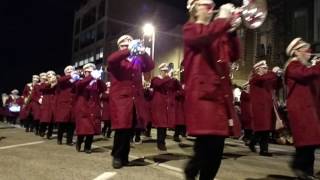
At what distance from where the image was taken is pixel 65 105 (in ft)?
46.6

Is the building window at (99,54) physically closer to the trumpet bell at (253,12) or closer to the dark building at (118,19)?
the dark building at (118,19)

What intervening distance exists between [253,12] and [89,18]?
68184mm

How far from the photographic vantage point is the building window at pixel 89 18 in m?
69.6

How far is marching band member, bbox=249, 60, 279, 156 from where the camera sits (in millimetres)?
11609

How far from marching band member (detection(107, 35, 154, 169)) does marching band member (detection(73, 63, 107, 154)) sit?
236 centimetres

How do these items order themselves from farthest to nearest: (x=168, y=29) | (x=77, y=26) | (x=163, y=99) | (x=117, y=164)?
(x=77, y=26) < (x=168, y=29) < (x=163, y=99) < (x=117, y=164)

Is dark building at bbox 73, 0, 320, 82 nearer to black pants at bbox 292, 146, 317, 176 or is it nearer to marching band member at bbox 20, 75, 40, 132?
black pants at bbox 292, 146, 317, 176

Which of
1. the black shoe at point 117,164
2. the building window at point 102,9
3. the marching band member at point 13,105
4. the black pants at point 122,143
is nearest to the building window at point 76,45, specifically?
the building window at point 102,9

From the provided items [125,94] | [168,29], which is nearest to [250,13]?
[125,94]

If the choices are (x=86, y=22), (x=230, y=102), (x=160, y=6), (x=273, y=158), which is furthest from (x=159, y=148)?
(x=86, y=22)

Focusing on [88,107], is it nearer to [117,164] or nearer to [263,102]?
[117,164]

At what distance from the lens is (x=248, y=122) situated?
14703 mm

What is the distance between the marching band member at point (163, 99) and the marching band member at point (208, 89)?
6.90 m

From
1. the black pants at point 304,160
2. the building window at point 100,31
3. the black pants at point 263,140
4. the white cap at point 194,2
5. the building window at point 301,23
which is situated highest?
the building window at point 100,31
